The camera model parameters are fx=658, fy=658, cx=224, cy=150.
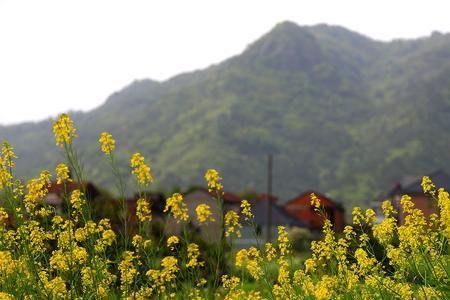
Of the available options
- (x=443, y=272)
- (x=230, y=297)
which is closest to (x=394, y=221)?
(x=443, y=272)

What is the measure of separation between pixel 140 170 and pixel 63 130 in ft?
2.85

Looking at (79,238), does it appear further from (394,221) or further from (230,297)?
(394,221)

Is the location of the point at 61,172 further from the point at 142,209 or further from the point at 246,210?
the point at 246,210

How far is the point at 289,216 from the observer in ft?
249

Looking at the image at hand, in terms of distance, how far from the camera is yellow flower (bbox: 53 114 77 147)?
6.50 m

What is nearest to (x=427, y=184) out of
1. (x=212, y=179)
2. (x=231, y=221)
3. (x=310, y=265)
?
(x=310, y=265)

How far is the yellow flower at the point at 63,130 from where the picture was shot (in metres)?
6.50

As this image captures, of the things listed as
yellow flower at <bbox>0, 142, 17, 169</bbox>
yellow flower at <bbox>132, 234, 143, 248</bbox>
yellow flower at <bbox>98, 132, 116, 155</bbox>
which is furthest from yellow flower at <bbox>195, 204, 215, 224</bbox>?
yellow flower at <bbox>0, 142, 17, 169</bbox>

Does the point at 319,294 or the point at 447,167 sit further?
the point at 447,167

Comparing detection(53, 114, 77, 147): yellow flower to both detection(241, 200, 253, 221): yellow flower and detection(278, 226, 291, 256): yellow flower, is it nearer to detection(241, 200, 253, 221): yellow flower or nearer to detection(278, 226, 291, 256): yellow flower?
detection(241, 200, 253, 221): yellow flower

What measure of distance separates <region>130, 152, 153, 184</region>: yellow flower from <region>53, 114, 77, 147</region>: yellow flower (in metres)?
0.65

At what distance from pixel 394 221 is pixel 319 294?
1140 mm

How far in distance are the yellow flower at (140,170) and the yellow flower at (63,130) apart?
0.65 meters

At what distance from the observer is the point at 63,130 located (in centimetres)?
651
